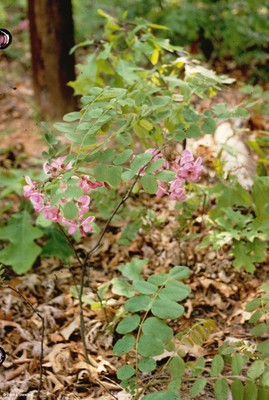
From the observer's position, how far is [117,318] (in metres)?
2.51

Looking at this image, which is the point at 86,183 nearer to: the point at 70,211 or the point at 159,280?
the point at 70,211

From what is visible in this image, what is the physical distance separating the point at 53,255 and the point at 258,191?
1215 millimetres

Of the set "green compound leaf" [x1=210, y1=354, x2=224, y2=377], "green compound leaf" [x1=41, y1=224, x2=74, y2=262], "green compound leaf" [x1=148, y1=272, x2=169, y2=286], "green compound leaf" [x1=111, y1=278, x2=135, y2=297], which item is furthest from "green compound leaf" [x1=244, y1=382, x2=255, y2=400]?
"green compound leaf" [x1=41, y1=224, x2=74, y2=262]

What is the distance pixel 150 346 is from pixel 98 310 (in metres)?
1.05

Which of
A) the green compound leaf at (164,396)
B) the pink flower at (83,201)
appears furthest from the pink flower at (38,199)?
the green compound leaf at (164,396)

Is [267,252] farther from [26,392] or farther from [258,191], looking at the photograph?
[26,392]

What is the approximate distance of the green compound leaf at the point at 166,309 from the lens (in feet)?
6.18

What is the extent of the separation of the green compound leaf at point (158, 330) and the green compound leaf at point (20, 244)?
140 centimetres

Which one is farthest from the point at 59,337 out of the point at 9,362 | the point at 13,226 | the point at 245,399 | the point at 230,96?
the point at 230,96

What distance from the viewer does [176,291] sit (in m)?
1.98

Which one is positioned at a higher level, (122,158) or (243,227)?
(122,158)

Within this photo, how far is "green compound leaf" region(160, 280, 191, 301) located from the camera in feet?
6.43

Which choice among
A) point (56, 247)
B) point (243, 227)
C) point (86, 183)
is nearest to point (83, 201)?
point (86, 183)

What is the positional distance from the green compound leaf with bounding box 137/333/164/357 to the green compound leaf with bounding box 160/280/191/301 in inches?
6.6
